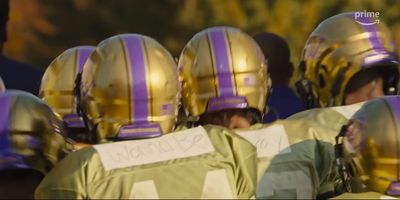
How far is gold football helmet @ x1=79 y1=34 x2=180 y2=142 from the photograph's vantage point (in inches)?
115

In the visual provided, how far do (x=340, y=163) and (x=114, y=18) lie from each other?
3.67 m

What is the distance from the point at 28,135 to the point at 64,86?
832mm

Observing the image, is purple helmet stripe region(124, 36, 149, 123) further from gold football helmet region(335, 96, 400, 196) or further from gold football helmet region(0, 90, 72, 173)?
gold football helmet region(335, 96, 400, 196)

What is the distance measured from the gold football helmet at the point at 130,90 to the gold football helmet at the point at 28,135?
0.49 feet

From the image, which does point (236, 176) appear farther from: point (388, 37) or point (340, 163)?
point (388, 37)

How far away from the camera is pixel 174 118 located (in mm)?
3041

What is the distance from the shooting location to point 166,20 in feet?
20.6

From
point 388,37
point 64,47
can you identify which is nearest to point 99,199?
point 388,37

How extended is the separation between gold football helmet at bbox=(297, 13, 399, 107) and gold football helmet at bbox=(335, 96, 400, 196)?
795 millimetres

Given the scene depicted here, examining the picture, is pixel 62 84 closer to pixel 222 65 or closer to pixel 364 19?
pixel 222 65

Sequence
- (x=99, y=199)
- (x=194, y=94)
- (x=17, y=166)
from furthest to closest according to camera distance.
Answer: (x=194, y=94) → (x=17, y=166) → (x=99, y=199)

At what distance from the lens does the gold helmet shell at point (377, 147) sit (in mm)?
2609

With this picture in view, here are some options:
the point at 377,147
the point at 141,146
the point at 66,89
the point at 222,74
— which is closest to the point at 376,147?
the point at 377,147

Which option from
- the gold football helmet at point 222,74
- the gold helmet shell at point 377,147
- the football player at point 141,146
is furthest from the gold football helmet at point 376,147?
the gold football helmet at point 222,74
